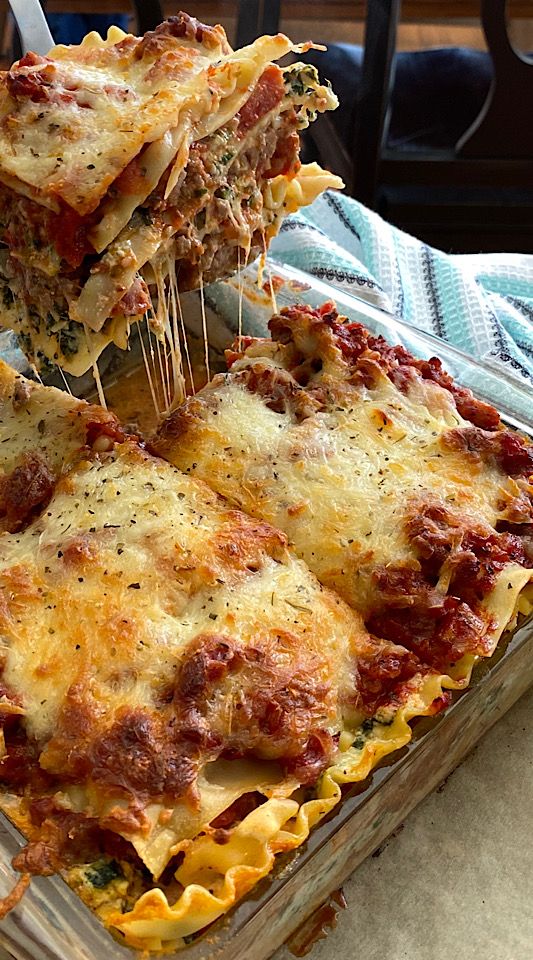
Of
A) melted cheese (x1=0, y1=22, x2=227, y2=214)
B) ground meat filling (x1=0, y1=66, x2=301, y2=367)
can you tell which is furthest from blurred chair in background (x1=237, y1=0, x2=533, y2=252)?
melted cheese (x1=0, y1=22, x2=227, y2=214)

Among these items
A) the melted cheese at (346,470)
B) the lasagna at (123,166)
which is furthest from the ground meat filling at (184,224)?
the melted cheese at (346,470)

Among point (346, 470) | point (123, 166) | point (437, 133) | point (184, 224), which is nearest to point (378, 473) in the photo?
point (346, 470)

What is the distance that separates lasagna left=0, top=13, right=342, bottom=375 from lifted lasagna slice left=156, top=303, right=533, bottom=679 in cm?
27

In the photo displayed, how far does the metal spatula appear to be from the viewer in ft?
7.66

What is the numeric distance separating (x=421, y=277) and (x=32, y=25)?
1535mm

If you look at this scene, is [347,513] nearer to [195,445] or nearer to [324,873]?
[195,445]

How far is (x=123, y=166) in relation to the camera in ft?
6.31

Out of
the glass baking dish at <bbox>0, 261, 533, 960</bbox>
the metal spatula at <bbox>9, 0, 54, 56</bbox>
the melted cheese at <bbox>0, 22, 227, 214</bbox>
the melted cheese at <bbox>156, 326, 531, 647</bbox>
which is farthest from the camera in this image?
the metal spatula at <bbox>9, 0, 54, 56</bbox>

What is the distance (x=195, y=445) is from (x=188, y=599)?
48 cm

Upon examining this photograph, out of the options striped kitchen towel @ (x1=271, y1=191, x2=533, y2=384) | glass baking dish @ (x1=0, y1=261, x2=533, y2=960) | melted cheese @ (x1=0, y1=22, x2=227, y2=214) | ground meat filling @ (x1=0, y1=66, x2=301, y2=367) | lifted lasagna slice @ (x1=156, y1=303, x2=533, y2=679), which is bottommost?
glass baking dish @ (x1=0, y1=261, x2=533, y2=960)

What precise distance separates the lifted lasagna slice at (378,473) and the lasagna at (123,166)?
27cm

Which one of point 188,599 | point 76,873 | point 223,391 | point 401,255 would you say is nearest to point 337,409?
point 223,391

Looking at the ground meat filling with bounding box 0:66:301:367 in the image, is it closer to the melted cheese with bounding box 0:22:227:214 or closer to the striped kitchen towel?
the melted cheese with bounding box 0:22:227:214

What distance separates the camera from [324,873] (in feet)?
5.95
